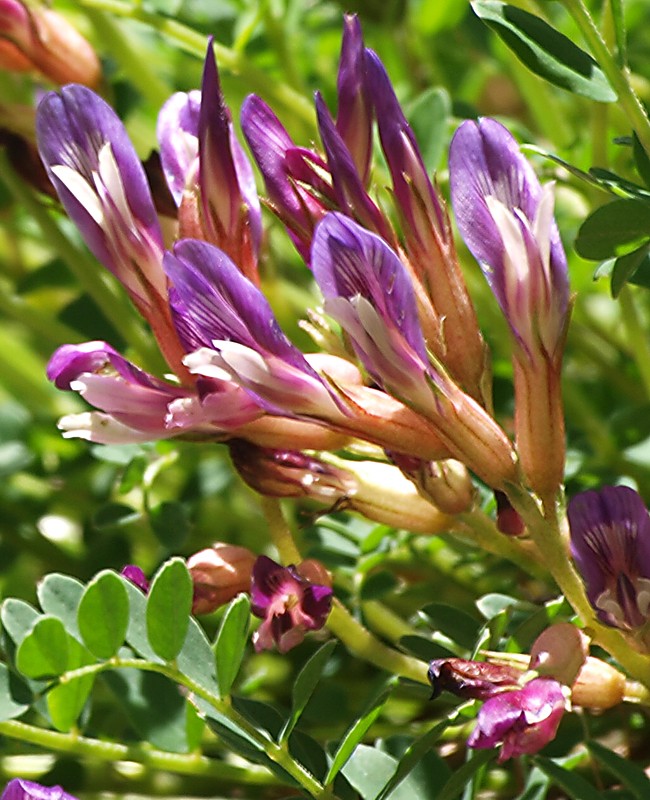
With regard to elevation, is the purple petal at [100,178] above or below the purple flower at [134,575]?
above

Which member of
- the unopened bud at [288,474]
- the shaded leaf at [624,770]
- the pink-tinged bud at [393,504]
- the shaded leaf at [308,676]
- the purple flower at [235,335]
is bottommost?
the shaded leaf at [624,770]

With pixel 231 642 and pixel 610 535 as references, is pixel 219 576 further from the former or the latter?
pixel 610 535

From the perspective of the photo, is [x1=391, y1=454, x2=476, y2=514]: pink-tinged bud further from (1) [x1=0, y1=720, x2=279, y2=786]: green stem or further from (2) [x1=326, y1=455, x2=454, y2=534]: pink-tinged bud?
(1) [x1=0, y1=720, x2=279, y2=786]: green stem

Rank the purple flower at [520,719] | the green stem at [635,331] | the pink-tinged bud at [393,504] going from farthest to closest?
1. the green stem at [635,331]
2. the pink-tinged bud at [393,504]
3. the purple flower at [520,719]

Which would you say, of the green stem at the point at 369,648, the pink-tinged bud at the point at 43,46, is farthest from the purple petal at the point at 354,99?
the pink-tinged bud at the point at 43,46

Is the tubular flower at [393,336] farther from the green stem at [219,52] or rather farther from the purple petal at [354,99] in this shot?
the green stem at [219,52]

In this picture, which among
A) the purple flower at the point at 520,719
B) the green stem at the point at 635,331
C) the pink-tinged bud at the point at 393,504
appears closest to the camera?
the purple flower at the point at 520,719

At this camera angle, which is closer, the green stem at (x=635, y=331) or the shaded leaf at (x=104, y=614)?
the shaded leaf at (x=104, y=614)

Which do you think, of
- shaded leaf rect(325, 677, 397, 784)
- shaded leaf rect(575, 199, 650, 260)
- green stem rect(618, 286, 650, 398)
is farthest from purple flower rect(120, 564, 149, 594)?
green stem rect(618, 286, 650, 398)
